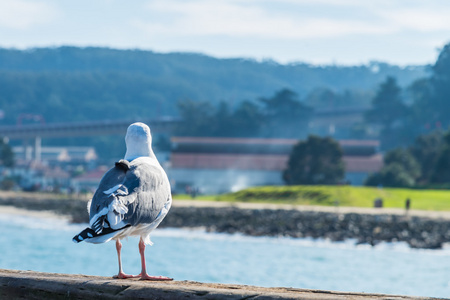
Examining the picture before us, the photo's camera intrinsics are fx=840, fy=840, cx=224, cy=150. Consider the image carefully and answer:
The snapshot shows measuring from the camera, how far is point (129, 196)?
599 centimetres

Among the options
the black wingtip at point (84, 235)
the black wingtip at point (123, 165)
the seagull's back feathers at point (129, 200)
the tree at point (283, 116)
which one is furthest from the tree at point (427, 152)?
the black wingtip at point (84, 235)

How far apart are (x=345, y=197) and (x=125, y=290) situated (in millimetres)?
49863

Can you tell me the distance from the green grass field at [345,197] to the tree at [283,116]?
6340 centimetres

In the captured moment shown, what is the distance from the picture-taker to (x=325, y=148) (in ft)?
222

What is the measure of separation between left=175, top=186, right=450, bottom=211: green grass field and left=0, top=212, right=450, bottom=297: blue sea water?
14.2 meters

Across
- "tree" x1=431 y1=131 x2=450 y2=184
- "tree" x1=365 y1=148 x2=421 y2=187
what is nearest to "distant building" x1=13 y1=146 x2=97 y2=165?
"tree" x1=365 y1=148 x2=421 y2=187

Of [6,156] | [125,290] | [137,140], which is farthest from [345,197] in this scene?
[6,156]

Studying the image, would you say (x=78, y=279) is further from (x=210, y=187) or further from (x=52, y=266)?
(x=210, y=187)

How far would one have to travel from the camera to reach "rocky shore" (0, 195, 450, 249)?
127 ft

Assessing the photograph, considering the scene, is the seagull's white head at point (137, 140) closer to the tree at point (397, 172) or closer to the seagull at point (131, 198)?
the seagull at point (131, 198)

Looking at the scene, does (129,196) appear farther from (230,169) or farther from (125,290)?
(230,169)

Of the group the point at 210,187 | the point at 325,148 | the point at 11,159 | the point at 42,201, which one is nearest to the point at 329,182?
the point at 325,148

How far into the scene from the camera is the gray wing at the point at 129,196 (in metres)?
5.72

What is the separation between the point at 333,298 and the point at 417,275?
2496 centimetres
